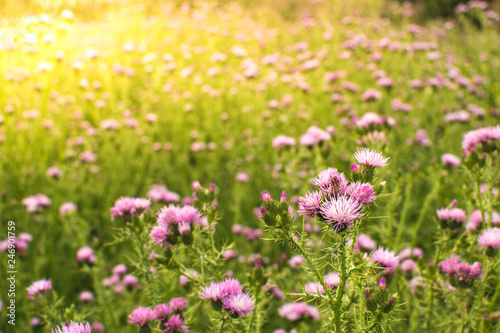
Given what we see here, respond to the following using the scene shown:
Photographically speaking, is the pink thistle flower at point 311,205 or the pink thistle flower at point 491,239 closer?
the pink thistle flower at point 311,205

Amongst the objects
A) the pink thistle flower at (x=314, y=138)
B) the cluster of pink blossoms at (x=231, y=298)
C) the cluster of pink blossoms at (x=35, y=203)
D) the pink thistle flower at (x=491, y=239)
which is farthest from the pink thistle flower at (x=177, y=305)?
the cluster of pink blossoms at (x=35, y=203)

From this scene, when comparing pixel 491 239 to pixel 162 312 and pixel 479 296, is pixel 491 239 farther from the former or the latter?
pixel 162 312

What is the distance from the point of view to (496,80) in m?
4.74

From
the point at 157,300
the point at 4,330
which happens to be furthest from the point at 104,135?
the point at 157,300

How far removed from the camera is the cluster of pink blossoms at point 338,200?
0.94 metres

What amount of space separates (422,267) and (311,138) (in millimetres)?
1087

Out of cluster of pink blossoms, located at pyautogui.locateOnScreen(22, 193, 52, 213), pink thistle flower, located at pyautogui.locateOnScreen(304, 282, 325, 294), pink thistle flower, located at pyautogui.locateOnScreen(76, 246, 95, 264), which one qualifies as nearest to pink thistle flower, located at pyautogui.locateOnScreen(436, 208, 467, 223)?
pink thistle flower, located at pyautogui.locateOnScreen(304, 282, 325, 294)

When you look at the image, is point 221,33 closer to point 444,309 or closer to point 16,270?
point 16,270

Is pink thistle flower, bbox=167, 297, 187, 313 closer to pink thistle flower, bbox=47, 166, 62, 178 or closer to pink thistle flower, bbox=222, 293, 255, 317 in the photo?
pink thistle flower, bbox=222, 293, 255, 317

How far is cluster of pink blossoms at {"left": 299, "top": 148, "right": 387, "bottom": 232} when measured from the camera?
94 cm

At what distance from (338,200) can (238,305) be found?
446mm

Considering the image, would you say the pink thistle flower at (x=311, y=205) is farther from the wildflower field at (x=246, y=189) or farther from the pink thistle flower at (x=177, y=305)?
the pink thistle flower at (x=177, y=305)

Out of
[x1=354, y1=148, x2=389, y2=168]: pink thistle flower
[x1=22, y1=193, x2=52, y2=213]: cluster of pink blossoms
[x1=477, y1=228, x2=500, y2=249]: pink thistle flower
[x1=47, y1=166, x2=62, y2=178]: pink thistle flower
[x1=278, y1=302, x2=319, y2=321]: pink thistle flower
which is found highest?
[x1=354, y1=148, x2=389, y2=168]: pink thistle flower

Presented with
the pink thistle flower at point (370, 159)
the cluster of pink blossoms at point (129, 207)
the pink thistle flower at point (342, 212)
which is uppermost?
the pink thistle flower at point (370, 159)
